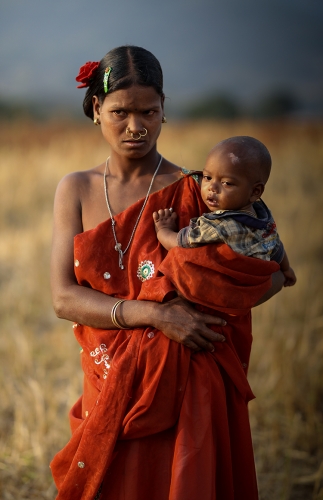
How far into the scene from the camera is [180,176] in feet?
7.58

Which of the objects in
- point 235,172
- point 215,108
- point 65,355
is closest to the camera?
point 235,172

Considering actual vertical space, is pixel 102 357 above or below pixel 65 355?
above

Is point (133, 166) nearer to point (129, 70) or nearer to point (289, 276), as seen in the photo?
point (129, 70)

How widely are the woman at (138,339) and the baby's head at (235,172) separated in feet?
0.81

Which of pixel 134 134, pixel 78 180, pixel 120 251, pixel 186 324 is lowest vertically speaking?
pixel 186 324

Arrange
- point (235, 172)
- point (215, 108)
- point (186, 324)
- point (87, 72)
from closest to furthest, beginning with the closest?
point (235, 172) → point (186, 324) → point (87, 72) → point (215, 108)

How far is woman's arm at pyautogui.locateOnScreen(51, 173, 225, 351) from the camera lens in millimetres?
2062

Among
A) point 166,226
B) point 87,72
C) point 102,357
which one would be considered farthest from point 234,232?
point 87,72

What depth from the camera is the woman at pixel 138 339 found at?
206 centimetres

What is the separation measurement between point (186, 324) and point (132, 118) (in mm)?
743

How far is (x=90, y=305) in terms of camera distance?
220 cm

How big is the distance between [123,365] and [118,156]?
80 cm

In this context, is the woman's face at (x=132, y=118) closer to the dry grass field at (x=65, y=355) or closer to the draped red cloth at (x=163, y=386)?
Result: the draped red cloth at (x=163, y=386)

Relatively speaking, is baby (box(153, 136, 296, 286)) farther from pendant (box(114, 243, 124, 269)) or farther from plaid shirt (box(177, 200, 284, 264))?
pendant (box(114, 243, 124, 269))
